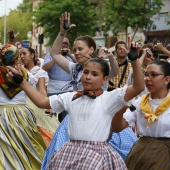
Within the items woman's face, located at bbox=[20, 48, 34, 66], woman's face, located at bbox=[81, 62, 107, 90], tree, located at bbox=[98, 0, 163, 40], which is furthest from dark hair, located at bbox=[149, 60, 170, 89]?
tree, located at bbox=[98, 0, 163, 40]

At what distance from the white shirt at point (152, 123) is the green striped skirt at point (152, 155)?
Result: 0.06 meters

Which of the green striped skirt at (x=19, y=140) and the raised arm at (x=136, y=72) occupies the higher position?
the raised arm at (x=136, y=72)

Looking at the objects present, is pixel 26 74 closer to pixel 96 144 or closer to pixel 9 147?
pixel 9 147

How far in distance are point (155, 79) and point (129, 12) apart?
879 inches

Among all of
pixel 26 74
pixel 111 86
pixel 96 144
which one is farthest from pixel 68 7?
pixel 96 144

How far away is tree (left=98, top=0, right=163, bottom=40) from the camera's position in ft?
89.2

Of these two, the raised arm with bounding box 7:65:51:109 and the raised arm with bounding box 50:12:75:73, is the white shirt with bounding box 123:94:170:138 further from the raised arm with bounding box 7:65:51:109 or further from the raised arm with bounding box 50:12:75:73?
the raised arm with bounding box 50:12:75:73

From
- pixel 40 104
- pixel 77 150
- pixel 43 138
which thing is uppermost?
pixel 40 104

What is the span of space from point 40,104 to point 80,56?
157 cm

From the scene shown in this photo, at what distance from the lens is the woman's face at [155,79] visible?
552cm

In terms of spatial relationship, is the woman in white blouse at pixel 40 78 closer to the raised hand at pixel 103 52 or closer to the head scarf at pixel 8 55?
the head scarf at pixel 8 55

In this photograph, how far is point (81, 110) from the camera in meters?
4.90

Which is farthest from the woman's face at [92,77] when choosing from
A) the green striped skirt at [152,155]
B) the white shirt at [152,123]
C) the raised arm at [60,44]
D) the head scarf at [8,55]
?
the head scarf at [8,55]

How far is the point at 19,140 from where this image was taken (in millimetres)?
6828
